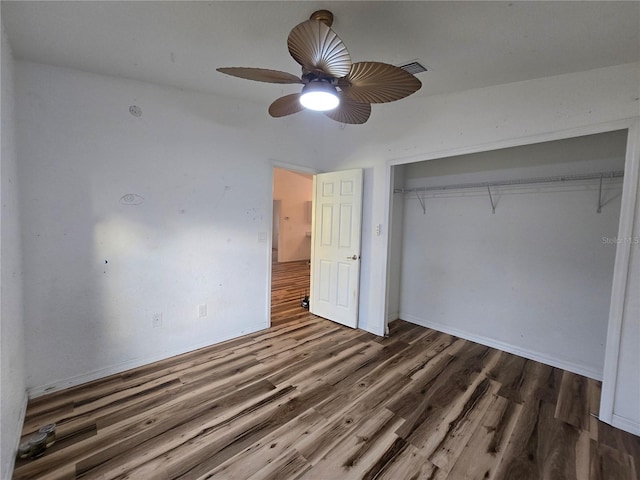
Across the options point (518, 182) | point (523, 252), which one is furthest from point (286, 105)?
point (523, 252)

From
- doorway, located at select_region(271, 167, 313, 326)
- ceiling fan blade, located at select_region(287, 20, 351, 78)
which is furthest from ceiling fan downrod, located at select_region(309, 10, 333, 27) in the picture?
doorway, located at select_region(271, 167, 313, 326)

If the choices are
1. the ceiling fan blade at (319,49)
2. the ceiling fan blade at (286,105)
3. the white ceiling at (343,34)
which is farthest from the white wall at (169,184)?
the ceiling fan blade at (319,49)

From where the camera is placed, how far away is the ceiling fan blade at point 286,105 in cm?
191

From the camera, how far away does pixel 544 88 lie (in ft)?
7.07

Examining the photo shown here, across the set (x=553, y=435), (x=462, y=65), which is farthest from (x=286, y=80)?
(x=553, y=435)

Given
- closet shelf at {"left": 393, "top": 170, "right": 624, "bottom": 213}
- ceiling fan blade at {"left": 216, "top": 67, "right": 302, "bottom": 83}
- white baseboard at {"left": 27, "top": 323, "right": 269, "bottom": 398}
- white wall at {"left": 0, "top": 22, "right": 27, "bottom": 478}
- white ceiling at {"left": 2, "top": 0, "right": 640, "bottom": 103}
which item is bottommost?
white baseboard at {"left": 27, "top": 323, "right": 269, "bottom": 398}

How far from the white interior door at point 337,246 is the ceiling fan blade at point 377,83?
1584 millimetres

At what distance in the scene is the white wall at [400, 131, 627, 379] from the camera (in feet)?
8.18

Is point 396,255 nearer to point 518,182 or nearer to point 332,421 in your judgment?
point 518,182

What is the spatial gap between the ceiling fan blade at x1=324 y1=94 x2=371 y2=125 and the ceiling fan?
0.10 ft

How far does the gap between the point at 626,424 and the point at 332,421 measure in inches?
80.0

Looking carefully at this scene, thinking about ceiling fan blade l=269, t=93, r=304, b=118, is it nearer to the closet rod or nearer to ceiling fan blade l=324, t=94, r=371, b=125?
ceiling fan blade l=324, t=94, r=371, b=125

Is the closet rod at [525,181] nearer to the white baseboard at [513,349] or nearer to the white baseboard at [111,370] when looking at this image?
the white baseboard at [513,349]

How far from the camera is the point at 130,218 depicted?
2355mm
